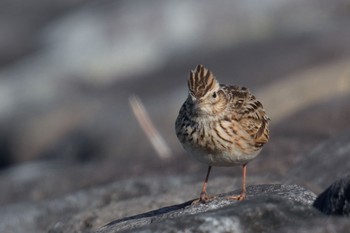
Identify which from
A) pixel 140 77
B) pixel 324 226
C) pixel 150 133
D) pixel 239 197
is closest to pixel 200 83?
pixel 239 197

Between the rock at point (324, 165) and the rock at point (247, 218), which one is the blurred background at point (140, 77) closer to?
the rock at point (324, 165)

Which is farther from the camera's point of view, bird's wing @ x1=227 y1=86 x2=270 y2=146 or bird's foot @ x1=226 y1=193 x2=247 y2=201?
bird's wing @ x1=227 y1=86 x2=270 y2=146

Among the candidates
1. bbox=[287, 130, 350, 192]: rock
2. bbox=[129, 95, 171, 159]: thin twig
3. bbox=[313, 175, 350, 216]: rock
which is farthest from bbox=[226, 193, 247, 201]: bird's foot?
bbox=[129, 95, 171, 159]: thin twig

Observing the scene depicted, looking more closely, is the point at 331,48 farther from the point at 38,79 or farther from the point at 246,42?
the point at 38,79

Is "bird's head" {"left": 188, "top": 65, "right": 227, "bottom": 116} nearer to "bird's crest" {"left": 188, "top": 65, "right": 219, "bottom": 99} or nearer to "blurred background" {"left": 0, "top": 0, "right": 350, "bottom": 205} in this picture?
"bird's crest" {"left": 188, "top": 65, "right": 219, "bottom": 99}

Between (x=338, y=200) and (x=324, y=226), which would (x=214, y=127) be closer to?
(x=338, y=200)

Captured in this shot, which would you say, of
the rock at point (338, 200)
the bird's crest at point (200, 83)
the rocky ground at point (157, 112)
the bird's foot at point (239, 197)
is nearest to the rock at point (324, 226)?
the rocky ground at point (157, 112)
